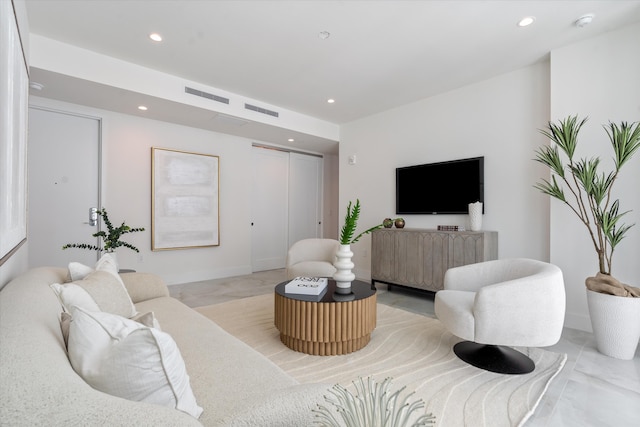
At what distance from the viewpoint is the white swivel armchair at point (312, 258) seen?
142 inches

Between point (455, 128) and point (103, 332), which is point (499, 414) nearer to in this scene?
point (103, 332)

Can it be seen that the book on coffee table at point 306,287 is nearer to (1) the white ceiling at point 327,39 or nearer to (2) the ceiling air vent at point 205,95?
(1) the white ceiling at point 327,39

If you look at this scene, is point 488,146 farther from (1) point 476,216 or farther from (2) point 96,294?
(2) point 96,294

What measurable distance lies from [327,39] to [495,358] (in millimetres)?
3024

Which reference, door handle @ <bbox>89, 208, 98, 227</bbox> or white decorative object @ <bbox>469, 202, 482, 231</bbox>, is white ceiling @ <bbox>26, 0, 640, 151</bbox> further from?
white decorative object @ <bbox>469, 202, 482, 231</bbox>

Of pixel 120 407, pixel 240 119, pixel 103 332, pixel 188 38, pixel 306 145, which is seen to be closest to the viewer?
pixel 120 407

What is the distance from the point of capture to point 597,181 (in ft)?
8.47

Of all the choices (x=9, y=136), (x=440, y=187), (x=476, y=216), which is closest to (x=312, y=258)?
(x=440, y=187)

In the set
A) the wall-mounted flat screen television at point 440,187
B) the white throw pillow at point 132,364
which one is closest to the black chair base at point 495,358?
the wall-mounted flat screen television at point 440,187

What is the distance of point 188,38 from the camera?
289 cm

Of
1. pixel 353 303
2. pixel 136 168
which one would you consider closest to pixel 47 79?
pixel 136 168

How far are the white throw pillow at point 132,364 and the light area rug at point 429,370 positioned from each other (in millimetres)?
1325

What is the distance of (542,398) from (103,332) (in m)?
2.25

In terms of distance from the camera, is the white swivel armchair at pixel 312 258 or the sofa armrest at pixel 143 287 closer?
the sofa armrest at pixel 143 287
